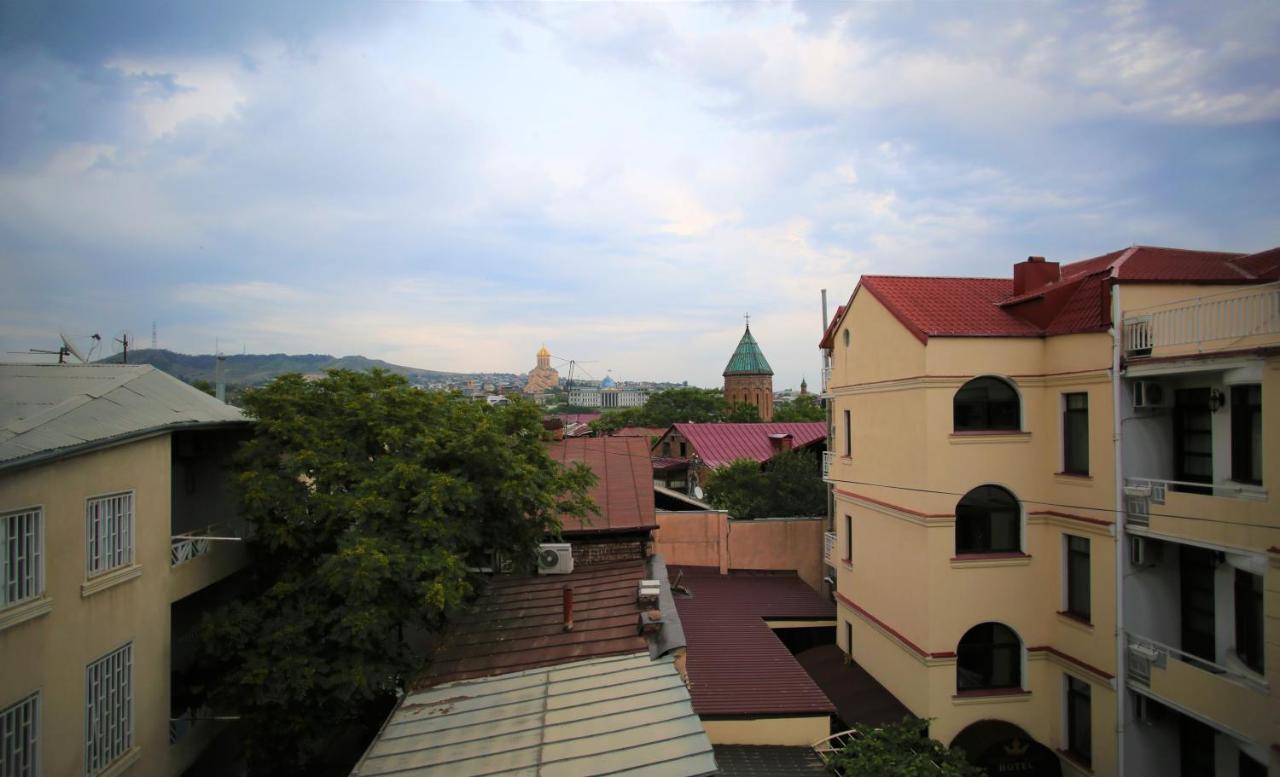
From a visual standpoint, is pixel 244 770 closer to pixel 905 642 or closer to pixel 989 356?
pixel 905 642

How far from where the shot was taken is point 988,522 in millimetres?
14883

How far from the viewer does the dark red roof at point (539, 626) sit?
11.1 metres

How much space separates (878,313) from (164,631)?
1512 centimetres

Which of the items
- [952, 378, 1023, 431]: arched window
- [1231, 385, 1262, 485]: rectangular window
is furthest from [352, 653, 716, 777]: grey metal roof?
[1231, 385, 1262, 485]: rectangular window

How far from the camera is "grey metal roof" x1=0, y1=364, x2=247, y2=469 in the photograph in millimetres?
8117

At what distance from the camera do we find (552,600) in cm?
1343

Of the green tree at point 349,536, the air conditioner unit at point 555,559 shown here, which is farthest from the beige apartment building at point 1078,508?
the green tree at point 349,536

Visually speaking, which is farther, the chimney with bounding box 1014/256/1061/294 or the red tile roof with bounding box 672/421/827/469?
the red tile roof with bounding box 672/421/827/469

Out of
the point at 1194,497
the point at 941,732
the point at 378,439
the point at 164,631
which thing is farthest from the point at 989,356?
the point at 164,631

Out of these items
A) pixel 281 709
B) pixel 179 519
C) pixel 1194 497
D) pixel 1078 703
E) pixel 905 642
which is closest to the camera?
pixel 281 709

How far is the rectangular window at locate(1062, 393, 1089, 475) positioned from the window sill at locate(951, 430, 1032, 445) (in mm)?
702

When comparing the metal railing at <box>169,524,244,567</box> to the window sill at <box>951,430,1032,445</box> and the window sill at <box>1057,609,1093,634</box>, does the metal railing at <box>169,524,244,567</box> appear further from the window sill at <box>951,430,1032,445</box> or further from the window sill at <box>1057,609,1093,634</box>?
the window sill at <box>1057,609,1093,634</box>

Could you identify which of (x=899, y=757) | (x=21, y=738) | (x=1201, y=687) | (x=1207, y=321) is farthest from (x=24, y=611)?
(x=1207, y=321)

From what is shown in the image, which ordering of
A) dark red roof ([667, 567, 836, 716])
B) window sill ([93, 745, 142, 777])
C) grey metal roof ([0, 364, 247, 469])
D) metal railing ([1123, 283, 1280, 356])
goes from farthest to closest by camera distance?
1. dark red roof ([667, 567, 836, 716])
2. metal railing ([1123, 283, 1280, 356])
3. window sill ([93, 745, 142, 777])
4. grey metal roof ([0, 364, 247, 469])
